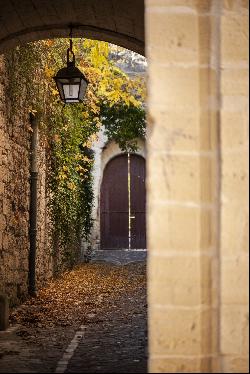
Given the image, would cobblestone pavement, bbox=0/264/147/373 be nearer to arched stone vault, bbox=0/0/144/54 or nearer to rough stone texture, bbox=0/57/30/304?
rough stone texture, bbox=0/57/30/304

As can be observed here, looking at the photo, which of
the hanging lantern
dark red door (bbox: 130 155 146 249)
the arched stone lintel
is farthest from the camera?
dark red door (bbox: 130 155 146 249)

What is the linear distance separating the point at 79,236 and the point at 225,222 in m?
11.9

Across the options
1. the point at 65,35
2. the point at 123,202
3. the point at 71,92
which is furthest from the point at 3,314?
the point at 123,202

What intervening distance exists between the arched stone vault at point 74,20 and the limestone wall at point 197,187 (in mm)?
2634

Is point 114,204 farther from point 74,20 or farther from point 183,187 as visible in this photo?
point 183,187

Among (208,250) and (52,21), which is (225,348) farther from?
(52,21)

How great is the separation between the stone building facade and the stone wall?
447 cm

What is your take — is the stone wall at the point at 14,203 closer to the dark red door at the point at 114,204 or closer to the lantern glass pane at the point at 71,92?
the lantern glass pane at the point at 71,92

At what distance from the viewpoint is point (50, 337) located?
20.4 feet

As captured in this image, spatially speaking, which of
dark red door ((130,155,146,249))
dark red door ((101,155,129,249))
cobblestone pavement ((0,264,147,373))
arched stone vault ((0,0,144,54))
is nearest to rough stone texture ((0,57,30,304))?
cobblestone pavement ((0,264,147,373))

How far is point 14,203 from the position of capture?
8.09m

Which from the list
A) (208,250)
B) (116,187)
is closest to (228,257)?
(208,250)

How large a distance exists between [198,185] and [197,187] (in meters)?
0.01

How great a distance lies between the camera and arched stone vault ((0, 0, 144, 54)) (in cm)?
588
